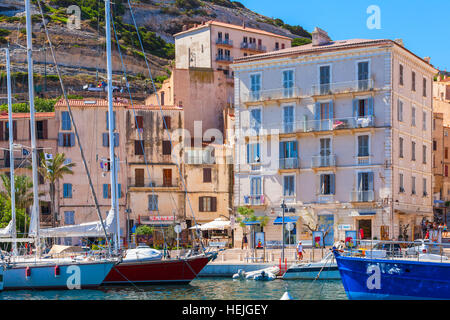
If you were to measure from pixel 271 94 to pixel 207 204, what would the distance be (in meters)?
11.0

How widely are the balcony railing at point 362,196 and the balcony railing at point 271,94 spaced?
26.6 ft

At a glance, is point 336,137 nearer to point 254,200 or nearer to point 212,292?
point 254,200

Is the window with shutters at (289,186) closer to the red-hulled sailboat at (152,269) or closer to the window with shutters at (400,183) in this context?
the window with shutters at (400,183)

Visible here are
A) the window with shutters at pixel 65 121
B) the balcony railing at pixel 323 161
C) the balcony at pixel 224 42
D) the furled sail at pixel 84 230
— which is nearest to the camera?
the furled sail at pixel 84 230

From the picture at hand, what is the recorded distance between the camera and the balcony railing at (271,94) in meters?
50.4

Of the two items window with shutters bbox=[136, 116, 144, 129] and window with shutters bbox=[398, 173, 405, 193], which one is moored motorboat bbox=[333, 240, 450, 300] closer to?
window with shutters bbox=[398, 173, 405, 193]

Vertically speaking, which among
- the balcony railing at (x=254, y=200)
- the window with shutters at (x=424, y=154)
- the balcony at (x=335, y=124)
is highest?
the balcony at (x=335, y=124)

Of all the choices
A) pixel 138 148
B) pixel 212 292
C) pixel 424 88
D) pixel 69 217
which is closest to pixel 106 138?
pixel 138 148

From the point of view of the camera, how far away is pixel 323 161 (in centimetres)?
4875

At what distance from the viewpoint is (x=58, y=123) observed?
2249 inches

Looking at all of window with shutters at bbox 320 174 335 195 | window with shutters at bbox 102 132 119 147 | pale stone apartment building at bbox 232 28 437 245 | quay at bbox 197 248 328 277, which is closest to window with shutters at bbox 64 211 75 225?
window with shutters at bbox 102 132 119 147

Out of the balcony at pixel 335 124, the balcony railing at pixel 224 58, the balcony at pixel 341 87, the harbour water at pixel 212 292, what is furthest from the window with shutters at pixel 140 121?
the balcony railing at pixel 224 58

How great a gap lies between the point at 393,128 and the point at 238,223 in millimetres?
12592

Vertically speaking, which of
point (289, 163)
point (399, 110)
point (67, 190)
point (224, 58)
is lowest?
point (67, 190)
